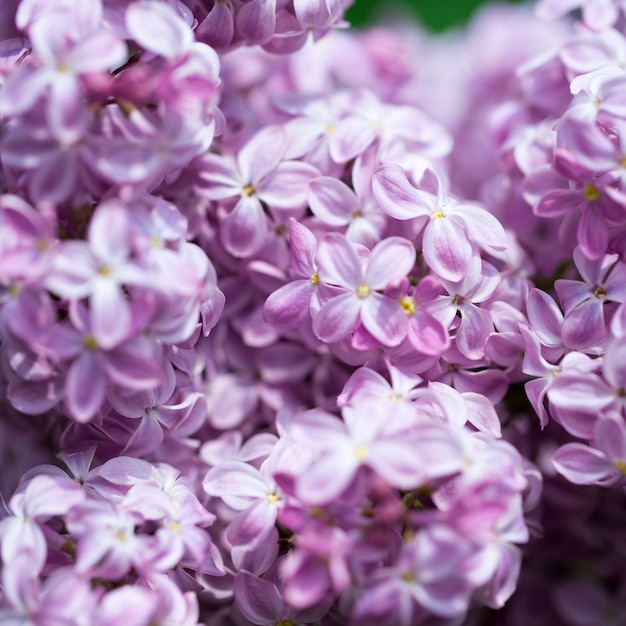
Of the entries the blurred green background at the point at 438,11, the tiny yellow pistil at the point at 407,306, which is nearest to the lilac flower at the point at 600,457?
the tiny yellow pistil at the point at 407,306

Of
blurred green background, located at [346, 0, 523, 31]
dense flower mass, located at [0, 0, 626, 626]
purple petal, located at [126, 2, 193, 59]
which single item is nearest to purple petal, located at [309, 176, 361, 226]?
dense flower mass, located at [0, 0, 626, 626]

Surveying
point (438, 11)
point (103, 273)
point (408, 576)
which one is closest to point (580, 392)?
point (408, 576)

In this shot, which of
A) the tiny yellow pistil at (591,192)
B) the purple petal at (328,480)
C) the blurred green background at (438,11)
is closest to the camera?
the purple petal at (328,480)

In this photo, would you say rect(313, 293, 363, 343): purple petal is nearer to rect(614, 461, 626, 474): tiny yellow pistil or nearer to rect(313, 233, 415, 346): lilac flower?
rect(313, 233, 415, 346): lilac flower

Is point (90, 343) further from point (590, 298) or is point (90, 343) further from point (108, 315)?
point (590, 298)

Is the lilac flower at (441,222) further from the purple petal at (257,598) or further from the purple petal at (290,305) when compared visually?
the purple petal at (257,598)
